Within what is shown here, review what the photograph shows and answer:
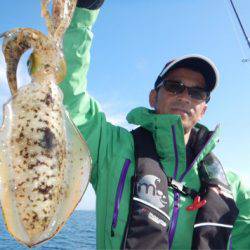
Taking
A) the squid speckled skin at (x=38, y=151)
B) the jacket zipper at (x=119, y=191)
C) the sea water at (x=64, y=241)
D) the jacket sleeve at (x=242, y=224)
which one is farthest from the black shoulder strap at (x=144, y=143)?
the sea water at (x=64, y=241)

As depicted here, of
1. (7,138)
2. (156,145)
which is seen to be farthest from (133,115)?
(7,138)

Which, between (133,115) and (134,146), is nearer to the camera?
(134,146)

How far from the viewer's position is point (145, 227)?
390 cm

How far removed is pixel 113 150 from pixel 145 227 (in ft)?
3.00

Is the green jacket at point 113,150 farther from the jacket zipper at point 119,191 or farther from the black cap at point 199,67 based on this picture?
the black cap at point 199,67

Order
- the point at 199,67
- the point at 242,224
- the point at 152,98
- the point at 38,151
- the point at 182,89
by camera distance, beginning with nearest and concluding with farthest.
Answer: the point at 38,151 → the point at 242,224 → the point at 182,89 → the point at 199,67 → the point at 152,98

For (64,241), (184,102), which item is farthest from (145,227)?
(64,241)

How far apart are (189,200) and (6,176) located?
2.65 m

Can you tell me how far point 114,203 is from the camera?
13.3ft

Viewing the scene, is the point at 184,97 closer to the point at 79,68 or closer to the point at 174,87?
the point at 174,87

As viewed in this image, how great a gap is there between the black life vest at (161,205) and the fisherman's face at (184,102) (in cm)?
47

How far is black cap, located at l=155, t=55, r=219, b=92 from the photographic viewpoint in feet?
17.2

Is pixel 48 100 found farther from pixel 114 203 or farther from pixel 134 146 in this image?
pixel 134 146

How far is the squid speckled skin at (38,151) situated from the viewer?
90.9 inches
